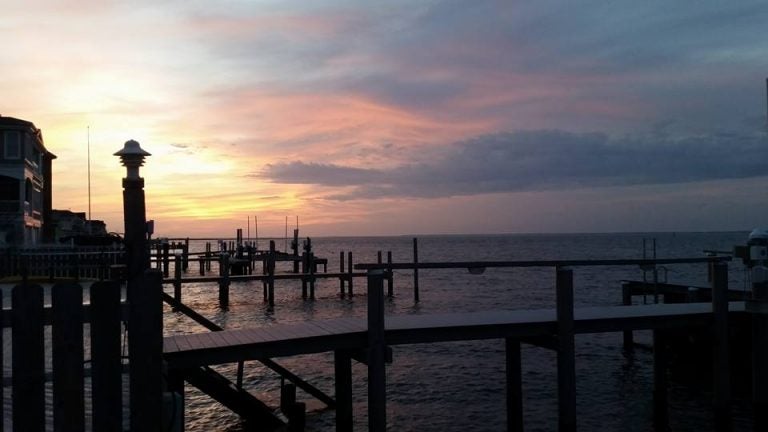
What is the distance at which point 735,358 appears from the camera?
45.8ft

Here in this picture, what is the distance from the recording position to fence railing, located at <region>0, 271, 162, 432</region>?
4.62m

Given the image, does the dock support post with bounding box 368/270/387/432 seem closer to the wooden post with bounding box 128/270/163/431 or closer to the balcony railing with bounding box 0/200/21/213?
the wooden post with bounding box 128/270/163/431

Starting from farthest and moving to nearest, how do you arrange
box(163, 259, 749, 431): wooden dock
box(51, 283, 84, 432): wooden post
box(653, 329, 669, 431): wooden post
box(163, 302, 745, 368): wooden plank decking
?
box(653, 329, 669, 431): wooden post < box(163, 259, 749, 431): wooden dock < box(163, 302, 745, 368): wooden plank decking < box(51, 283, 84, 432): wooden post

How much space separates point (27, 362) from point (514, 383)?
8644mm

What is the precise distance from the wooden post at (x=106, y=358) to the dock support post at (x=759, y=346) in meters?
10.7

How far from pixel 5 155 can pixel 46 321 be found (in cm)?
3704

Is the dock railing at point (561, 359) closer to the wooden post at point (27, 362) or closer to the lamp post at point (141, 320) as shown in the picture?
the lamp post at point (141, 320)

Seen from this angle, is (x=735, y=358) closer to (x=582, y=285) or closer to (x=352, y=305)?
(x=352, y=305)

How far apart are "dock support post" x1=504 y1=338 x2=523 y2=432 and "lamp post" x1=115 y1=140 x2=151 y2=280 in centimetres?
781

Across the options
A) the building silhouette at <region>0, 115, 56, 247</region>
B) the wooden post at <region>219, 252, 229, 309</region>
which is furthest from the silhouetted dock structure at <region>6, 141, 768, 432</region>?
the building silhouette at <region>0, 115, 56, 247</region>

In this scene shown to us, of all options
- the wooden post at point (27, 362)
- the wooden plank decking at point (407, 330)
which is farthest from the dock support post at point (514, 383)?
the wooden post at point (27, 362)

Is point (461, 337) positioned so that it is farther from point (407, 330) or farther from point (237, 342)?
point (237, 342)

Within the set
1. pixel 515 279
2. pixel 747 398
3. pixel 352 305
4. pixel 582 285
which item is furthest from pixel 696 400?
pixel 515 279

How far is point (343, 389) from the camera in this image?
11.0 metres
